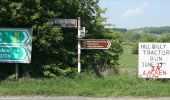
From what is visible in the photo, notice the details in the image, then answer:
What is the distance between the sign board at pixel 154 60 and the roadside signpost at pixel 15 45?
13.2ft

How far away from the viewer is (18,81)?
1420 centimetres

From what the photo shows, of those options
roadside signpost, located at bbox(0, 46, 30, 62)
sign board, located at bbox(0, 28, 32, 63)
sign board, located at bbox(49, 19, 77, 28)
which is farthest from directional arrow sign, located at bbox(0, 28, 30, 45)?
sign board, located at bbox(49, 19, 77, 28)

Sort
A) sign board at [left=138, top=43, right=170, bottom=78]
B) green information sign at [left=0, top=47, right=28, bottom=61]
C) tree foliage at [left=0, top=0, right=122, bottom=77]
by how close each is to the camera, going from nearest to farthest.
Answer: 1. tree foliage at [left=0, top=0, right=122, bottom=77]
2. green information sign at [left=0, top=47, right=28, bottom=61]
3. sign board at [left=138, top=43, right=170, bottom=78]

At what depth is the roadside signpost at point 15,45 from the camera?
1470 cm

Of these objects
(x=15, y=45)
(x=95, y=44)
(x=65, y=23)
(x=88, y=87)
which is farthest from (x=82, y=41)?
(x=88, y=87)

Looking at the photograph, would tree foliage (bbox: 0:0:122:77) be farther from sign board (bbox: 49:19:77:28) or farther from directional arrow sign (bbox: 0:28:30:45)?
directional arrow sign (bbox: 0:28:30:45)

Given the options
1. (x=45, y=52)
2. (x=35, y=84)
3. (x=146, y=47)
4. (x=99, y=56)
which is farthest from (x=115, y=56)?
(x=35, y=84)

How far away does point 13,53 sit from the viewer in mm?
14766

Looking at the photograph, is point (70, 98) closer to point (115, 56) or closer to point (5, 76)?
point (5, 76)

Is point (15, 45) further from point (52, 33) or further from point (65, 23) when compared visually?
point (65, 23)

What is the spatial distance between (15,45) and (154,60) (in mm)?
4997

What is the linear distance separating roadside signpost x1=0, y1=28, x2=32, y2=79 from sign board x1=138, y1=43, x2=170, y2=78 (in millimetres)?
4032

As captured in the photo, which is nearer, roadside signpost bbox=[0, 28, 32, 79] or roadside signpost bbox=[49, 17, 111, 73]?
roadside signpost bbox=[0, 28, 32, 79]

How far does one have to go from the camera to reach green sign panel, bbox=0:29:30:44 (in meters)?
14.7
